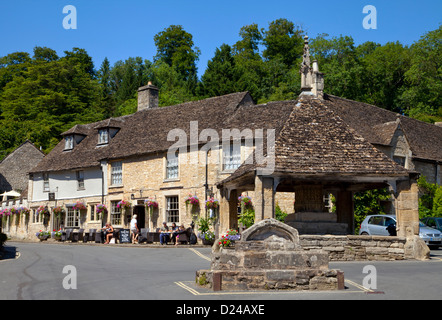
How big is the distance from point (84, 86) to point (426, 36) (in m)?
37.2

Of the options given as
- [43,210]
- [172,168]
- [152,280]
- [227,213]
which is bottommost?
[152,280]

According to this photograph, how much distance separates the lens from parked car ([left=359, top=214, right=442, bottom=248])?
2403 centimetres

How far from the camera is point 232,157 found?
2934 centimetres

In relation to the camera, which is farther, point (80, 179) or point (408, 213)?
point (80, 179)

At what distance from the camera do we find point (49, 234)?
3566 centimetres

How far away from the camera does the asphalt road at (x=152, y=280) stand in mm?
10211

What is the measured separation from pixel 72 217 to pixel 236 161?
1403cm

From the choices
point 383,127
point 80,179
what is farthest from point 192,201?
point 383,127

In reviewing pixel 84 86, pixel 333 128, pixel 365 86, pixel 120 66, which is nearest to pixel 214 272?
pixel 333 128

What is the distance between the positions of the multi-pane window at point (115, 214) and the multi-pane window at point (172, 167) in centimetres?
457

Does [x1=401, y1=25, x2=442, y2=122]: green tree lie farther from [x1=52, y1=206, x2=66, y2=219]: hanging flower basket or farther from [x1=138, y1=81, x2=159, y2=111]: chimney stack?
[x1=52, y1=206, x2=66, y2=219]: hanging flower basket

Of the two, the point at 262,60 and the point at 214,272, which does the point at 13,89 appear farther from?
the point at 214,272

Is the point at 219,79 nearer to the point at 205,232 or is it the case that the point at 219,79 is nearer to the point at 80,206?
the point at 80,206

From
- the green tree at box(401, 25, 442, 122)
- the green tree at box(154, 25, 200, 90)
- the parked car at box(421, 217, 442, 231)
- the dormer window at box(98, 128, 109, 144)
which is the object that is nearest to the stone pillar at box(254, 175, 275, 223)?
the parked car at box(421, 217, 442, 231)
